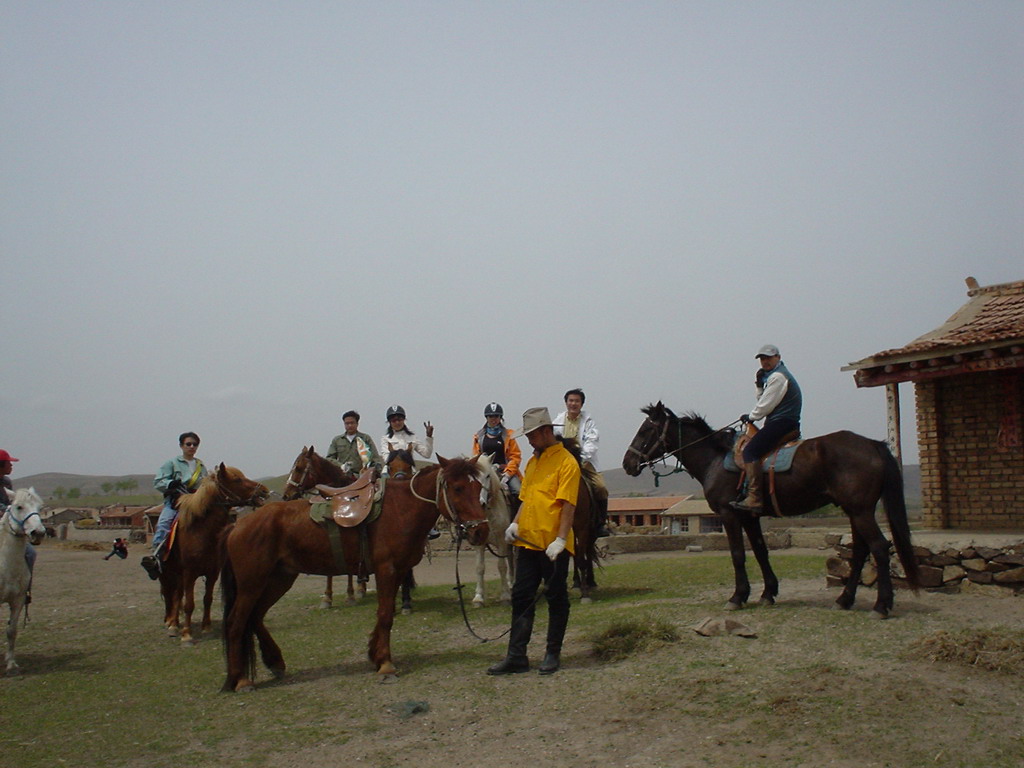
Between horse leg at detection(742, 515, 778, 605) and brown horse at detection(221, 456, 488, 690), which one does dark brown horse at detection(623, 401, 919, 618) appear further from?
brown horse at detection(221, 456, 488, 690)

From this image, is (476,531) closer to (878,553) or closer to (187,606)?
(878,553)

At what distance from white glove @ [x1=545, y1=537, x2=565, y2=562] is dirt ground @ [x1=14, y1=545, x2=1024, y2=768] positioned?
3.43ft

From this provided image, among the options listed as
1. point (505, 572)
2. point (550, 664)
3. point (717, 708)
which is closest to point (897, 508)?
point (717, 708)

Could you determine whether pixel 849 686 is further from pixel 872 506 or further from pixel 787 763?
pixel 872 506

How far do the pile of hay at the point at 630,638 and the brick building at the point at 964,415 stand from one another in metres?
5.94

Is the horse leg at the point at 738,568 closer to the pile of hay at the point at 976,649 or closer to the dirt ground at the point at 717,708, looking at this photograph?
the dirt ground at the point at 717,708

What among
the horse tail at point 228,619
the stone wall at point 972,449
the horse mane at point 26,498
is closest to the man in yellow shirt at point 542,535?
the horse tail at point 228,619

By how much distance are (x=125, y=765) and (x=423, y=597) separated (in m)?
7.46

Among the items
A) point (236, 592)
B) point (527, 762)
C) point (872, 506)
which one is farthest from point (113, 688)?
point (872, 506)

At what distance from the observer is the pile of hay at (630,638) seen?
24.7 feet

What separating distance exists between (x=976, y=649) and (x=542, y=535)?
11.5 feet

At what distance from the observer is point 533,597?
298 inches

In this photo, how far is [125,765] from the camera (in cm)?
596

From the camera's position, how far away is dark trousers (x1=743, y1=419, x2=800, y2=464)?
9.14 meters
